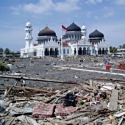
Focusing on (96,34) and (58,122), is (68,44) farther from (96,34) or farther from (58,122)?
(58,122)

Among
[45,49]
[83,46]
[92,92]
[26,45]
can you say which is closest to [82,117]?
[92,92]

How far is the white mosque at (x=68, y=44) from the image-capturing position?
81.4m

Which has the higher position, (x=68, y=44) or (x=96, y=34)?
(x=96, y=34)

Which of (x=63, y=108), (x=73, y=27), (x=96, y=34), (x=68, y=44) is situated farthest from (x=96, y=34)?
(x=63, y=108)

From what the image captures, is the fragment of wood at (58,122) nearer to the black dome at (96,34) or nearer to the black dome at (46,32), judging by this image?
the black dome at (46,32)

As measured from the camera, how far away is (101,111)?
8820 millimetres

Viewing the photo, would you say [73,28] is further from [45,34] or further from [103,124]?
[103,124]

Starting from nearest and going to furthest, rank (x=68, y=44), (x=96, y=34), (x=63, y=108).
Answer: (x=63, y=108)
(x=68, y=44)
(x=96, y=34)

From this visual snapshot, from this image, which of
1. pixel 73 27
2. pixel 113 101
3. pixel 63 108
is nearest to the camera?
pixel 63 108

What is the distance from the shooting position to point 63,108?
31.6 feet

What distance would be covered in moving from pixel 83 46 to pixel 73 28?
339 inches

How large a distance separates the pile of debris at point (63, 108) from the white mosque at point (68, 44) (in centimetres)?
6788

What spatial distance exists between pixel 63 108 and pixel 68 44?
77.8 m

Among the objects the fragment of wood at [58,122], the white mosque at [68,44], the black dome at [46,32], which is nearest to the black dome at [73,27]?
the white mosque at [68,44]
